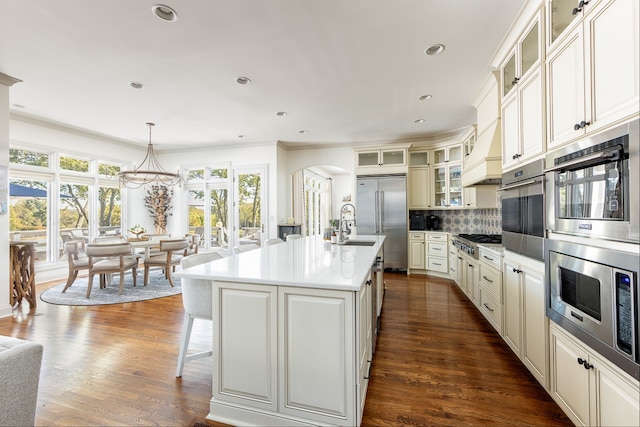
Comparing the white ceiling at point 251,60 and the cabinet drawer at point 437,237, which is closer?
the white ceiling at point 251,60

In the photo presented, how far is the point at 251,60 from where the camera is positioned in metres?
2.93

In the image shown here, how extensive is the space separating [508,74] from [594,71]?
1.46 metres

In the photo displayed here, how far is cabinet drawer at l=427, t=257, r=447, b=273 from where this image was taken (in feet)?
17.3

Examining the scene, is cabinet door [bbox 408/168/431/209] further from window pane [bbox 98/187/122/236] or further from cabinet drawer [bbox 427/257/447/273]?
window pane [bbox 98/187/122/236]

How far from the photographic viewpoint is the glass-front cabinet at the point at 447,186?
537 cm

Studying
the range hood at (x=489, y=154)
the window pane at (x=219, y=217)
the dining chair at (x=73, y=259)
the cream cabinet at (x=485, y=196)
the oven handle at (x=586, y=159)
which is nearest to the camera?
the oven handle at (x=586, y=159)

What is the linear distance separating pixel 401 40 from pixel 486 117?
4.88ft

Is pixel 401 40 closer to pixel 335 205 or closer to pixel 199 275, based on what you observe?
pixel 199 275

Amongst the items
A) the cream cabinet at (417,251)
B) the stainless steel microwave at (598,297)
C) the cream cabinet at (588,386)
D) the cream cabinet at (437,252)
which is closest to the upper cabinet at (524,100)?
the stainless steel microwave at (598,297)

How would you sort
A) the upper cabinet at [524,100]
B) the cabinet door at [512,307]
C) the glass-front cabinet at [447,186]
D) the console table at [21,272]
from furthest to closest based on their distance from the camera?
the glass-front cabinet at [447,186] → the console table at [21,272] → the cabinet door at [512,307] → the upper cabinet at [524,100]

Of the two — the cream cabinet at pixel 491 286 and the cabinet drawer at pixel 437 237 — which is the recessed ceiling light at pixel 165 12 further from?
the cabinet drawer at pixel 437 237

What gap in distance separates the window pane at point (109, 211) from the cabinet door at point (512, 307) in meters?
7.35

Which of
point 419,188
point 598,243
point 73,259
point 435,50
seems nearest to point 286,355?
point 598,243

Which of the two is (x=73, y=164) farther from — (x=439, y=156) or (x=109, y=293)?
(x=439, y=156)
